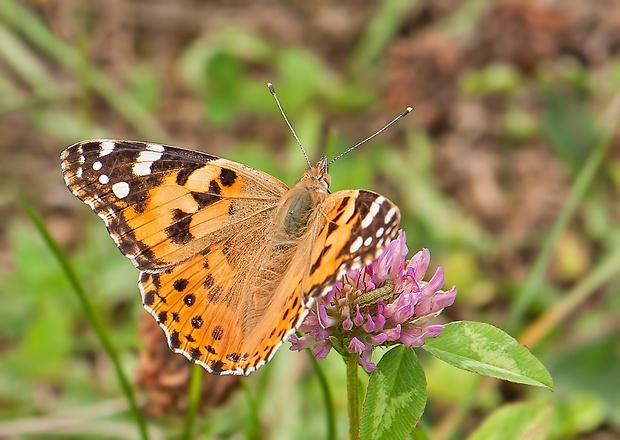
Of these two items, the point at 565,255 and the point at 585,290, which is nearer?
the point at 585,290

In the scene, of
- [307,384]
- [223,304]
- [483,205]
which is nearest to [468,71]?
[483,205]

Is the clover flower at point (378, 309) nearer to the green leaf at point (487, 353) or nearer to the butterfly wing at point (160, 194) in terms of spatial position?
the green leaf at point (487, 353)

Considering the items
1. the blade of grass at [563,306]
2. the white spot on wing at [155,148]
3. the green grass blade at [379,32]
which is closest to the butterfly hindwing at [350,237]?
the white spot on wing at [155,148]

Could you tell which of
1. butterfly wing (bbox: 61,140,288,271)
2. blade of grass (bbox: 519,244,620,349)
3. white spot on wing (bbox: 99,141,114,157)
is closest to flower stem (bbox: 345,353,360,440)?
butterfly wing (bbox: 61,140,288,271)

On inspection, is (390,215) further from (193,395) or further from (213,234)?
(193,395)

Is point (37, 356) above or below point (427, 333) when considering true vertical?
above

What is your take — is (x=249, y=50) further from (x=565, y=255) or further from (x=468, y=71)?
(x=565, y=255)

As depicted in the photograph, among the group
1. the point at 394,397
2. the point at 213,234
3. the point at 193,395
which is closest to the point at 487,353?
the point at 394,397

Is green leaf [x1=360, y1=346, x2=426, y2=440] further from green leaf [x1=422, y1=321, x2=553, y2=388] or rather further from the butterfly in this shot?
the butterfly
